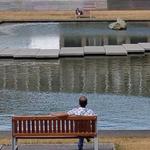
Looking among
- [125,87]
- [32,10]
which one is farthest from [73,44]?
[32,10]

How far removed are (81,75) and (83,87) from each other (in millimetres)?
2344

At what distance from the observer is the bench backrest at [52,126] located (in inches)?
379

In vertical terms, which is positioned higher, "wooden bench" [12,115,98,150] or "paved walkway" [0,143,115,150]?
"wooden bench" [12,115,98,150]

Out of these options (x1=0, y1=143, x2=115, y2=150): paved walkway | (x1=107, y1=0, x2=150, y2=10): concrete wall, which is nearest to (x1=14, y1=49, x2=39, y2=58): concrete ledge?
(x1=0, y1=143, x2=115, y2=150): paved walkway

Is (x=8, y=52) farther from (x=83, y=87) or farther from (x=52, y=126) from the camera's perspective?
(x=52, y=126)

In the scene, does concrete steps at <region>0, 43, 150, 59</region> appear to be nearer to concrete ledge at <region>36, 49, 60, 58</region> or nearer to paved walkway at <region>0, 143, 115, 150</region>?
concrete ledge at <region>36, 49, 60, 58</region>

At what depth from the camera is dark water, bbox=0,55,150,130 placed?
51.8ft

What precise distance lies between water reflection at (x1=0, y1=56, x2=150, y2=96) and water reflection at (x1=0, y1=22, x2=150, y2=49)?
6059 millimetres

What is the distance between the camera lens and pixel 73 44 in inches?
1280

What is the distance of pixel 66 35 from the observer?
121ft

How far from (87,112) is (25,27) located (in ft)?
103

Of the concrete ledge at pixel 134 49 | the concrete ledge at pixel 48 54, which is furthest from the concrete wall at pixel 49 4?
the concrete ledge at pixel 48 54

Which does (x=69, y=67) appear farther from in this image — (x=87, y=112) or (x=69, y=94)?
(x=87, y=112)

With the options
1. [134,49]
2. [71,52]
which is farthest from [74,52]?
[134,49]
